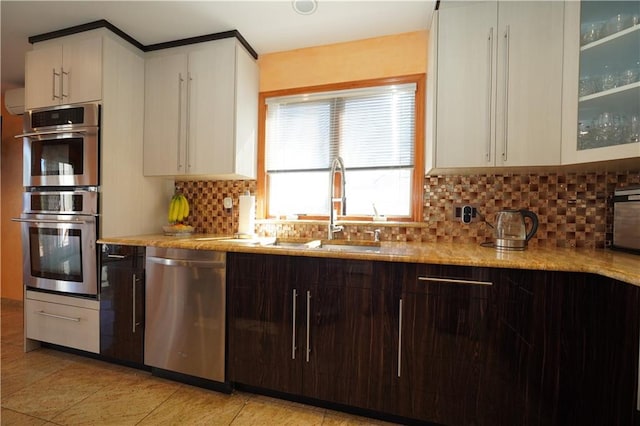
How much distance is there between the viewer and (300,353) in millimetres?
1553

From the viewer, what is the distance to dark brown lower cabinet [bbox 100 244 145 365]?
1875mm

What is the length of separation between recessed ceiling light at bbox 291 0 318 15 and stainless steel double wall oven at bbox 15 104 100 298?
155cm

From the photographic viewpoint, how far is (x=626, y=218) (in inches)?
60.8

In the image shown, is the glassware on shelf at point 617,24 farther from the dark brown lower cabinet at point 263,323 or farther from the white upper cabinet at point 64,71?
the white upper cabinet at point 64,71

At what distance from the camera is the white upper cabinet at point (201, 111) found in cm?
211

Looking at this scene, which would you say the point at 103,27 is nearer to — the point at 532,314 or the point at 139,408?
the point at 139,408

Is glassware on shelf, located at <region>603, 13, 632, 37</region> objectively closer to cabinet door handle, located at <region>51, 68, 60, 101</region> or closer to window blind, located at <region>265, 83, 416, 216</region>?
window blind, located at <region>265, 83, 416, 216</region>

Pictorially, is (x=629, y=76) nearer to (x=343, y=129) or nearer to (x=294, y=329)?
(x=343, y=129)

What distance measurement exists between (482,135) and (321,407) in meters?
1.82

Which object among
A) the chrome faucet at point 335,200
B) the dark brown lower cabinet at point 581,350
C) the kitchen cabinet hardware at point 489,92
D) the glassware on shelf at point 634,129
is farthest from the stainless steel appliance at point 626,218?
the chrome faucet at point 335,200

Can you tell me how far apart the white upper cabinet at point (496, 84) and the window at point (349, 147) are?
348mm

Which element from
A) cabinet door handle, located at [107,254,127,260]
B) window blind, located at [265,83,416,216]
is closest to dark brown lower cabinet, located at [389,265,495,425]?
window blind, located at [265,83,416,216]

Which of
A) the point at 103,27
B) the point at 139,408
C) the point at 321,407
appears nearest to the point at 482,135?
the point at 321,407

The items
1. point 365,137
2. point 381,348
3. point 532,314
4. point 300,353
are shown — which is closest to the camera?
point 532,314
